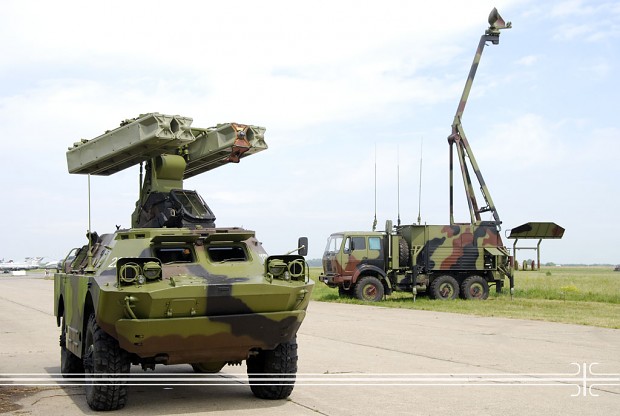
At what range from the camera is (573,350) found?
13016mm

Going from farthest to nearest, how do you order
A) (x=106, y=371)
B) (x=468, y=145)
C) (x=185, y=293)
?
1. (x=468, y=145)
2. (x=106, y=371)
3. (x=185, y=293)

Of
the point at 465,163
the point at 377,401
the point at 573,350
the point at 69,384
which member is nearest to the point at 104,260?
the point at 69,384

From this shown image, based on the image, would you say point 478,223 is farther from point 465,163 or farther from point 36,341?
point 36,341

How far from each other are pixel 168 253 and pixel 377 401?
2.67 metres

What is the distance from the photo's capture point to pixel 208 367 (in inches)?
388

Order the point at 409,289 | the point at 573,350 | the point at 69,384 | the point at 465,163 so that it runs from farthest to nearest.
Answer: the point at 465,163 → the point at 409,289 → the point at 573,350 → the point at 69,384

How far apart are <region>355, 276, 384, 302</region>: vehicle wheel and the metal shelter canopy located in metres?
4.57

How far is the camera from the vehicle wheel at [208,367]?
31.3ft

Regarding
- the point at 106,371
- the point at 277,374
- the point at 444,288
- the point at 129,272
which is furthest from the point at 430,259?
the point at 129,272

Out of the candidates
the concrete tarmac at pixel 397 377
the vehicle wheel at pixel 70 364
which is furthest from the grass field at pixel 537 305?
the vehicle wheel at pixel 70 364

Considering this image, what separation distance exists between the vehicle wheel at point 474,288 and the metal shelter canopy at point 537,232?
135 centimetres

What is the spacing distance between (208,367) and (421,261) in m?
17.5

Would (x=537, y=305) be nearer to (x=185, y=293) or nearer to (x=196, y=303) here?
(x=196, y=303)

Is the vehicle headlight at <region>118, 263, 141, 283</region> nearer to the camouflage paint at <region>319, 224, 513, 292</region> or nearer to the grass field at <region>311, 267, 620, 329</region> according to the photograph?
the grass field at <region>311, 267, 620, 329</region>
